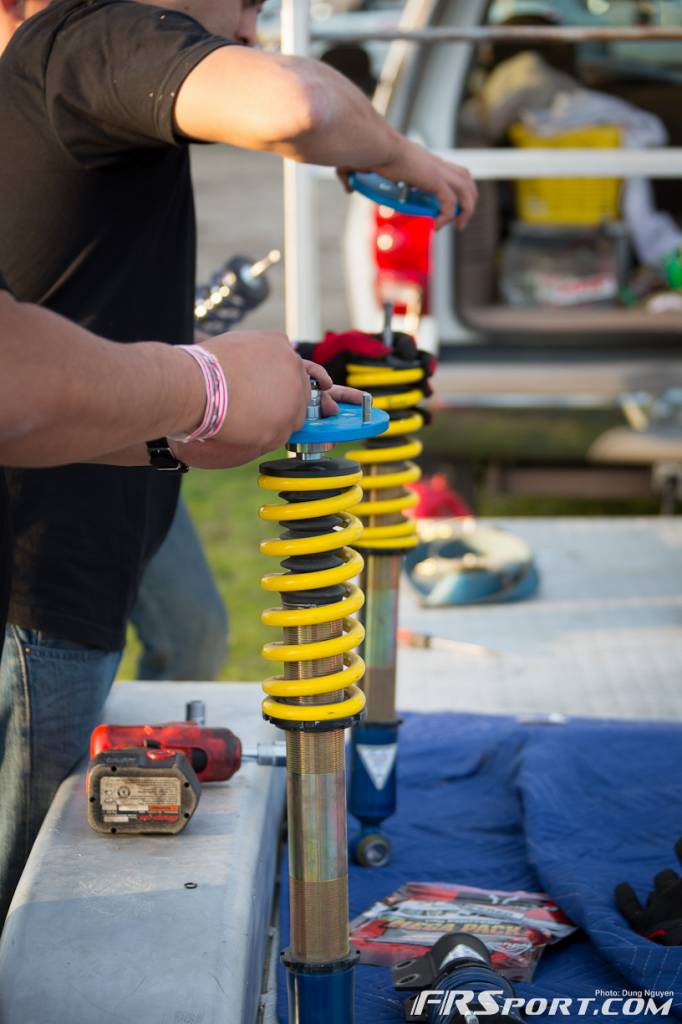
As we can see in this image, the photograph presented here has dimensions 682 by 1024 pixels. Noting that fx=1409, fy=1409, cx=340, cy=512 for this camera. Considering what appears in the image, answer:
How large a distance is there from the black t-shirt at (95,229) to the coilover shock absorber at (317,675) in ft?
1.57

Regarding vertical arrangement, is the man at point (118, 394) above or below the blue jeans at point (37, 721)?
above

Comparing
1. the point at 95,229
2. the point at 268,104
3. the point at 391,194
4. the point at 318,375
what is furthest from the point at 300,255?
the point at 318,375

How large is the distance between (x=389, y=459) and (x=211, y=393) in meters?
1.06

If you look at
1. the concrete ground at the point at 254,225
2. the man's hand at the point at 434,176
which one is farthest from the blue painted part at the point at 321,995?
the concrete ground at the point at 254,225

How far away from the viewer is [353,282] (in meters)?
5.22

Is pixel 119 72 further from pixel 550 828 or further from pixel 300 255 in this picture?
pixel 300 255

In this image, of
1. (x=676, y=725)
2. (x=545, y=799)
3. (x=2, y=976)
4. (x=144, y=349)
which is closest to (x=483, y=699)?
(x=676, y=725)

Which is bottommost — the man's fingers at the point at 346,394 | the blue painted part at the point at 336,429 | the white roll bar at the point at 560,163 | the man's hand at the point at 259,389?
the white roll bar at the point at 560,163

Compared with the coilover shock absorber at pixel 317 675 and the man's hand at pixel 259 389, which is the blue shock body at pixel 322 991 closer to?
the coilover shock absorber at pixel 317 675

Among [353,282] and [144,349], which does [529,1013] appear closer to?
[144,349]

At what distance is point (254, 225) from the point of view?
5379mm

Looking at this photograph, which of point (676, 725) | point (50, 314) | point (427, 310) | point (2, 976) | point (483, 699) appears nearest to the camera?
point (50, 314)

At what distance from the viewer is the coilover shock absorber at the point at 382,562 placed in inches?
96.0

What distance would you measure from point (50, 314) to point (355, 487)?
0.52 meters
